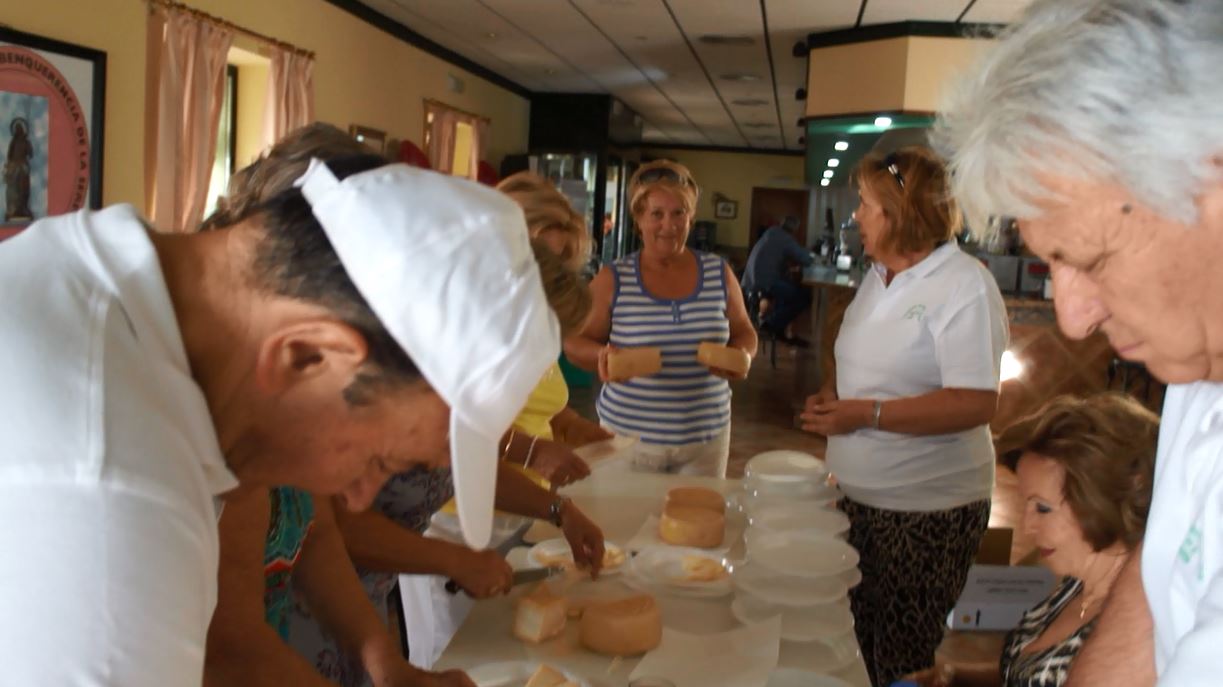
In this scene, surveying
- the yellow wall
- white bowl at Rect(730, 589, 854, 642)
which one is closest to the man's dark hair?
white bowl at Rect(730, 589, 854, 642)

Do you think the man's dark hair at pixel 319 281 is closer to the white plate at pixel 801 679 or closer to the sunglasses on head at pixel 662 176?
the white plate at pixel 801 679

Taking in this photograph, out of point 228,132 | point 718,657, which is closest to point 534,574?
point 718,657

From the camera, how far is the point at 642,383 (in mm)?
2930

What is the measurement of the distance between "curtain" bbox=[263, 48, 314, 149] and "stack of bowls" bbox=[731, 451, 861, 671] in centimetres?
431

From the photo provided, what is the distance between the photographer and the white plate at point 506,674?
1404 millimetres

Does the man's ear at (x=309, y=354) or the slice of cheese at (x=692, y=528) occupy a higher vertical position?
the man's ear at (x=309, y=354)

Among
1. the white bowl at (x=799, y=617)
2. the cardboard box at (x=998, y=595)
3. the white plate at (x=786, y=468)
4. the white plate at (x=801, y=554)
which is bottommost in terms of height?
the cardboard box at (x=998, y=595)

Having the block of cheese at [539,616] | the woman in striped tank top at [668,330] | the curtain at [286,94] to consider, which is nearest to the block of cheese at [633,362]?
the woman in striped tank top at [668,330]

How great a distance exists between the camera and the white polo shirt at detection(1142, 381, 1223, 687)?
2.33 ft

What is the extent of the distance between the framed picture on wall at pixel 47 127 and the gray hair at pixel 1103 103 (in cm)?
395

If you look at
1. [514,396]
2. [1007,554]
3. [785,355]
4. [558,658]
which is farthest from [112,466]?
[785,355]

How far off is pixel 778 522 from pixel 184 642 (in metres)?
1.47

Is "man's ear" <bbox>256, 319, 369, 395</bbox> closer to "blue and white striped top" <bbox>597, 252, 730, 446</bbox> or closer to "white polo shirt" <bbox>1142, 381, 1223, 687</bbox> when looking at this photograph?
"white polo shirt" <bbox>1142, 381, 1223, 687</bbox>

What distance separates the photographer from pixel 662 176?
3104mm
